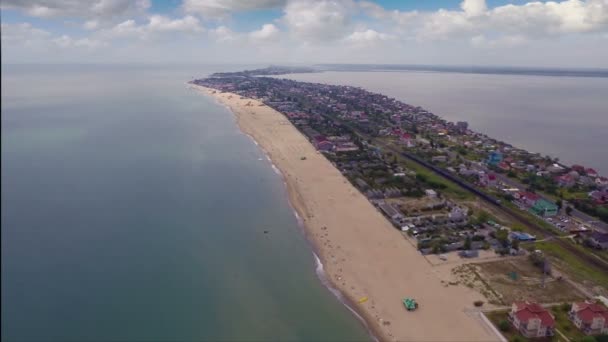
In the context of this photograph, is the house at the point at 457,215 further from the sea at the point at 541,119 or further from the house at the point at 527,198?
the sea at the point at 541,119

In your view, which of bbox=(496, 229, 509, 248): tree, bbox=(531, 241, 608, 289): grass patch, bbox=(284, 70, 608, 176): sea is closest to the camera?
bbox=(531, 241, 608, 289): grass patch

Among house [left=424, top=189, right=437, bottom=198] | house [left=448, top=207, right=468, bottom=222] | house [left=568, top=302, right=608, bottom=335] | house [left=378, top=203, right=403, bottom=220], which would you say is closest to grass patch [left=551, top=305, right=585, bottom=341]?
house [left=568, top=302, right=608, bottom=335]

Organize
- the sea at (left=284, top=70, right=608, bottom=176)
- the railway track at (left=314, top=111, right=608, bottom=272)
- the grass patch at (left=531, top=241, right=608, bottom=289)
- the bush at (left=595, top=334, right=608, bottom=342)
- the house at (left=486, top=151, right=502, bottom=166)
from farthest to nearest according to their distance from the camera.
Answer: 1. the sea at (left=284, top=70, right=608, bottom=176)
2. the house at (left=486, top=151, right=502, bottom=166)
3. the railway track at (left=314, top=111, right=608, bottom=272)
4. the grass patch at (left=531, top=241, right=608, bottom=289)
5. the bush at (left=595, top=334, right=608, bottom=342)

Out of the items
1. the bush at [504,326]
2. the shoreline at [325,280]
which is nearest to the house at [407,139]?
the shoreline at [325,280]

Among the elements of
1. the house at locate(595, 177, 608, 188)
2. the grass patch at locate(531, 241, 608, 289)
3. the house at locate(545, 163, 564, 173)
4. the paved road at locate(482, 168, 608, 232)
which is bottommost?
the grass patch at locate(531, 241, 608, 289)

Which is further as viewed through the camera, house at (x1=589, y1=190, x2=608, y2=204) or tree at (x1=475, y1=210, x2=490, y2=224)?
house at (x1=589, y1=190, x2=608, y2=204)

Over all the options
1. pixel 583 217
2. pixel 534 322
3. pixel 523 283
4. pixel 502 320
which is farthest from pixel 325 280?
pixel 583 217

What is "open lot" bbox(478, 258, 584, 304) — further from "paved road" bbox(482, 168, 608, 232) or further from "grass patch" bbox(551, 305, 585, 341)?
"paved road" bbox(482, 168, 608, 232)
